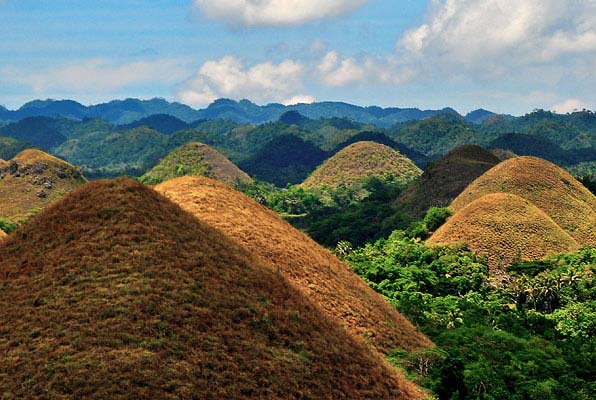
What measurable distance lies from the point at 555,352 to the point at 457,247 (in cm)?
3157

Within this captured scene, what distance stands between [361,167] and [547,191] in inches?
3934

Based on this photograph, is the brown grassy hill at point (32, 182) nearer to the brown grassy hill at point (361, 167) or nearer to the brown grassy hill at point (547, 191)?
the brown grassy hill at point (361, 167)

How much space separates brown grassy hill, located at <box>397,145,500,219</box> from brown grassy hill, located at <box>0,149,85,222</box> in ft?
279

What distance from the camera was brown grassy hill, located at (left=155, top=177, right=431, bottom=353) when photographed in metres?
33.5

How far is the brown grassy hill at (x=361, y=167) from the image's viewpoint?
178875 mm

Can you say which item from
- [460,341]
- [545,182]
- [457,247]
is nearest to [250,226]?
[460,341]

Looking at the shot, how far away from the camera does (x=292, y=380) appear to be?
22.5 metres

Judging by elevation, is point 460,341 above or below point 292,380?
below

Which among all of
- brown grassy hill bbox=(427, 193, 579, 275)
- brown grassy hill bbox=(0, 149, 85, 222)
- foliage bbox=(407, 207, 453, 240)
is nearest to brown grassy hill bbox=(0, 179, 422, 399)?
brown grassy hill bbox=(427, 193, 579, 275)

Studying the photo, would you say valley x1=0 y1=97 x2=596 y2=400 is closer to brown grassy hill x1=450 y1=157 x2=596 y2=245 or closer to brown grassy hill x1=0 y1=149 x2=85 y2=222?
brown grassy hill x1=450 y1=157 x2=596 y2=245

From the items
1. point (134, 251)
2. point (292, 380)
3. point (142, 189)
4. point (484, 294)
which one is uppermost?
point (142, 189)

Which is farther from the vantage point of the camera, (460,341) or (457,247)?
(457,247)

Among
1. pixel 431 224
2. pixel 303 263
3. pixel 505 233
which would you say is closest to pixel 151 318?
pixel 303 263

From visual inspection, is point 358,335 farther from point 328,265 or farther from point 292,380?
point 292,380
